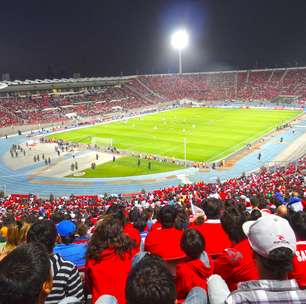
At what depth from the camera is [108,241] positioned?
16.9 ft

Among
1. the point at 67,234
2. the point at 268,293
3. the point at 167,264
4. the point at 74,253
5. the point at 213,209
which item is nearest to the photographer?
the point at 268,293

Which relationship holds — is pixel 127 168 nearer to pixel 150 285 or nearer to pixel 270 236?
pixel 270 236

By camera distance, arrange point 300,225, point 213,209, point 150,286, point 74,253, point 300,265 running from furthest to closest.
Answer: point 213,209
point 300,225
point 74,253
point 300,265
point 150,286

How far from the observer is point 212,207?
26.7ft

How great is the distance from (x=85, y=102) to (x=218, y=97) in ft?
133

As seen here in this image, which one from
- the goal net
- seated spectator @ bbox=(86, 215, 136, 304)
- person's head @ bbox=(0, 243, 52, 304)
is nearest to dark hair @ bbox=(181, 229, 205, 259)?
seated spectator @ bbox=(86, 215, 136, 304)

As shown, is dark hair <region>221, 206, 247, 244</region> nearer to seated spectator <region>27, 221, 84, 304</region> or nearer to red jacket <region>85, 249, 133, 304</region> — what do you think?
red jacket <region>85, 249, 133, 304</region>

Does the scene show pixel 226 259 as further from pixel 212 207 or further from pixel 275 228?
pixel 212 207

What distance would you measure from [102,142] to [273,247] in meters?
52.4

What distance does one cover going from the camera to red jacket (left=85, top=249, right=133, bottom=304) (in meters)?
4.50

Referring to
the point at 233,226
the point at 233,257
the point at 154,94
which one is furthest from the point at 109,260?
the point at 154,94

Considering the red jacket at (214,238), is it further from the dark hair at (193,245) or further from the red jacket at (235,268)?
the red jacket at (235,268)

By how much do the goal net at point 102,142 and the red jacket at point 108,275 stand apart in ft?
153

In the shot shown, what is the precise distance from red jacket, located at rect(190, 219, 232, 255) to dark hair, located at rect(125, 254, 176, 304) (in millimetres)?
3338
